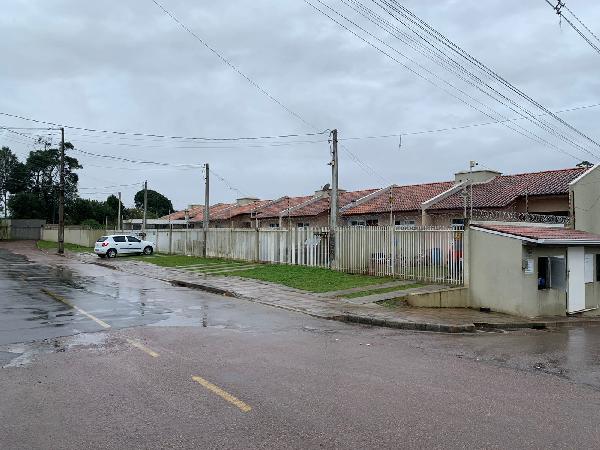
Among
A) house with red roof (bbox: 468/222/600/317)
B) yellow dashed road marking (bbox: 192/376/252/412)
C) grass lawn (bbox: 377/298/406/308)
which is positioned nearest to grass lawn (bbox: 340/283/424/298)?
grass lawn (bbox: 377/298/406/308)

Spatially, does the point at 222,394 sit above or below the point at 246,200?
below

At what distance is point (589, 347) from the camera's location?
10164mm

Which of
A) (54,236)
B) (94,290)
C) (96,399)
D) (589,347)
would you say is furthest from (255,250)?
(54,236)

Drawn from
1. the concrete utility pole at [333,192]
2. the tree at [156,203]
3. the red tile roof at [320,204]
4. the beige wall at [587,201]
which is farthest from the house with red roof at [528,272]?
the tree at [156,203]

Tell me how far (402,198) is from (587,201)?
15.1 meters

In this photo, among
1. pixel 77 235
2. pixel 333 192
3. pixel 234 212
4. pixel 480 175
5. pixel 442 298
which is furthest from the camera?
pixel 77 235

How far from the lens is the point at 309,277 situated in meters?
20.5

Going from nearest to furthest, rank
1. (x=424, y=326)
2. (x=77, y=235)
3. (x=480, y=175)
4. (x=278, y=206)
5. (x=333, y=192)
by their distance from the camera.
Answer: (x=424, y=326) → (x=333, y=192) → (x=480, y=175) → (x=278, y=206) → (x=77, y=235)

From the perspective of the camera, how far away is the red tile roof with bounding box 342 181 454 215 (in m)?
35.0

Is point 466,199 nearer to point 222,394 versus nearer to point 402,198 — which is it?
point 402,198

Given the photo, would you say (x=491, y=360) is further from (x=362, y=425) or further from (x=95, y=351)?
(x=95, y=351)

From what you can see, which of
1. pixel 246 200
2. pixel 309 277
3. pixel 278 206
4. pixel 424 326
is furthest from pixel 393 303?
pixel 246 200

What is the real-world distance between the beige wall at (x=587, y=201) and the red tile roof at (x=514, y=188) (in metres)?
3.29

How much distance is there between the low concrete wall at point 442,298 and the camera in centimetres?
1523
